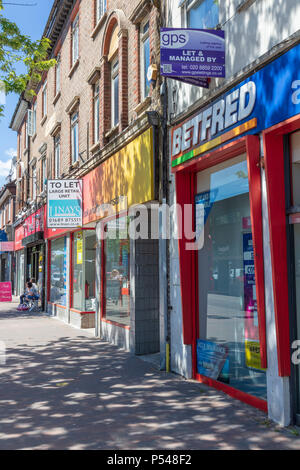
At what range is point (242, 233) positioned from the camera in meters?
6.20

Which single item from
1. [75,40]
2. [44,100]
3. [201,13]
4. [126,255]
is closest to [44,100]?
[44,100]

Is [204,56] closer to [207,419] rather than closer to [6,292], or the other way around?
[207,419]

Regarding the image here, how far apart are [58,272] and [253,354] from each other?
11965mm

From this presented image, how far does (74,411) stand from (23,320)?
10.5 metres

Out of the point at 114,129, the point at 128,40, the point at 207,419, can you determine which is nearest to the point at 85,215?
the point at 114,129

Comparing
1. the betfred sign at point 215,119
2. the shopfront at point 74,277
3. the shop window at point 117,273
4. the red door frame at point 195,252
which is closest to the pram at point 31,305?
the shopfront at point 74,277

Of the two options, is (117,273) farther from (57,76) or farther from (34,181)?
(34,181)

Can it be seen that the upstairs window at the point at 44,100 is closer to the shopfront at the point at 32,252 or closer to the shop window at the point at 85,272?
the shopfront at the point at 32,252

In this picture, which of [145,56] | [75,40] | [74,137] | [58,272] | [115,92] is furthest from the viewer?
[58,272]

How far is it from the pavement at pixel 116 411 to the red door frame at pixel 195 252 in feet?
2.03

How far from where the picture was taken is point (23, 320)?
1552 centimetres

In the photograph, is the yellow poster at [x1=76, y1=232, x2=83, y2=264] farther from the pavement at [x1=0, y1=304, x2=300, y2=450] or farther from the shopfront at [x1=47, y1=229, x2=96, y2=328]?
the pavement at [x1=0, y1=304, x2=300, y2=450]

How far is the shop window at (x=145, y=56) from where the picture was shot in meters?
9.70
